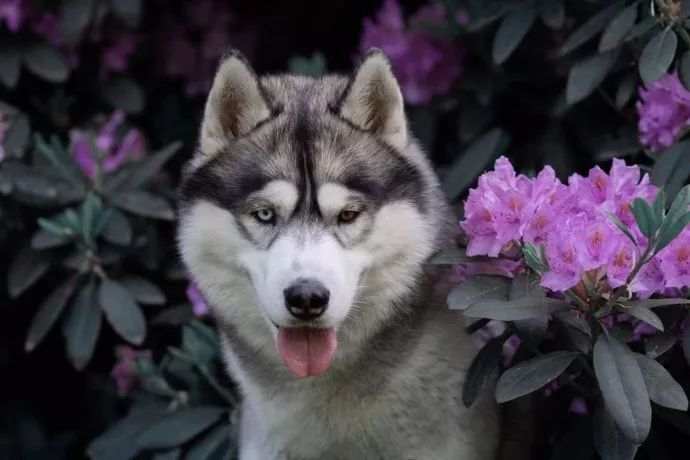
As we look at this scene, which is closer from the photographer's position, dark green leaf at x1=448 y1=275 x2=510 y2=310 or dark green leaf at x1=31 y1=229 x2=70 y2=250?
dark green leaf at x1=448 y1=275 x2=510 y2=310

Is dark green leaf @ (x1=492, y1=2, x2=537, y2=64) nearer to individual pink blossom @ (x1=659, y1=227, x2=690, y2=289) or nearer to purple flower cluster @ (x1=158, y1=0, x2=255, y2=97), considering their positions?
individual pink blossom @ (x1=659, y1=227, x2=690, y2=289)

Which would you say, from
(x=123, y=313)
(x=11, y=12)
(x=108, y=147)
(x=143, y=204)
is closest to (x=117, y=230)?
(x=143, y=204)

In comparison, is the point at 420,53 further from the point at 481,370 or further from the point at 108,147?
the point at 481,370

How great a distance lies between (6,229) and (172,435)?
0.96m

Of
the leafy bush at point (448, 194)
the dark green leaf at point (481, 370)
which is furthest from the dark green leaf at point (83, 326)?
the dark green leaf at point (481, 370)

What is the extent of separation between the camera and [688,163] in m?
2.72

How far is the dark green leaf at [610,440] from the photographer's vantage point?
2346 millimetres

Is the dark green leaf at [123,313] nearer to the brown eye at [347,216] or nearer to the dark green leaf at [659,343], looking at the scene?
the brown eye at [347,216]

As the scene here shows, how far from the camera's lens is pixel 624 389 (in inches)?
85.4

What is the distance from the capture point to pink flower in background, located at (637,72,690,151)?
9.33 feet

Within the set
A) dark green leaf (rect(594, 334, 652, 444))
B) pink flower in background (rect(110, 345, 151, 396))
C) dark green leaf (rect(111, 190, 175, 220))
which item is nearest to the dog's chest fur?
dark green leaf (rect(594, 334, 652, 444))

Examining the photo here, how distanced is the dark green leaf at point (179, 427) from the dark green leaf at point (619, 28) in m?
1.50

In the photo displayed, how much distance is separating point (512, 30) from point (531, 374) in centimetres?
125

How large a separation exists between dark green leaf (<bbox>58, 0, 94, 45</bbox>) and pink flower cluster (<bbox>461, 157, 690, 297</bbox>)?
181cm
